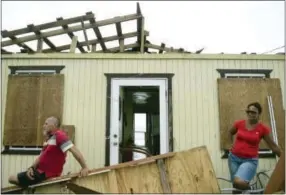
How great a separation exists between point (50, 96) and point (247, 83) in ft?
13.5

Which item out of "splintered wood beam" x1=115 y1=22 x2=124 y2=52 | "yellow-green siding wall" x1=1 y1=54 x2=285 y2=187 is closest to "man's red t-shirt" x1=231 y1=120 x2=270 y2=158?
"yellow-green siding wall" x1=1 y1=54 x2=285 y2=187

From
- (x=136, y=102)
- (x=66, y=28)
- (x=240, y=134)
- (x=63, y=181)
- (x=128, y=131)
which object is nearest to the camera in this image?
(x=63, y=181)

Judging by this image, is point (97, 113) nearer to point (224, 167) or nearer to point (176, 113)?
point (176, 113)

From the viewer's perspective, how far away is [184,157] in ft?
13.7

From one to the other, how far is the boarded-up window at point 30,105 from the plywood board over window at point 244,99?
335 centimetres

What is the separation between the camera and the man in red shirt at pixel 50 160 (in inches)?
163

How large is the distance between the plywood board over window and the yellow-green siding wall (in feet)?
0.47

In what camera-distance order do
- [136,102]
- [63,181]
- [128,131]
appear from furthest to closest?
[136,102]
[128,131]
[63,181]

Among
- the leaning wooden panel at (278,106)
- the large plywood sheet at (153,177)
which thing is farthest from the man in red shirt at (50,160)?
the leaning wooden panel at (278,106)

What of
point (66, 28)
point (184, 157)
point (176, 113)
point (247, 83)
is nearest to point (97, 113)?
point (176, 113)

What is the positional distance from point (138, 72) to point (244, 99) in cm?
225

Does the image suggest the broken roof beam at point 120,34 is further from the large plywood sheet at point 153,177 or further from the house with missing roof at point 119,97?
the large plywood sheet at point 153,177

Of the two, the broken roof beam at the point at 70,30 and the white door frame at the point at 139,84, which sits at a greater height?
the broken roof beam at the point at 70,30

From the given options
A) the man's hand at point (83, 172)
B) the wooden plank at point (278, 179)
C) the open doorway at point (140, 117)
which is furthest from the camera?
the open doorway at point (140, 117)
